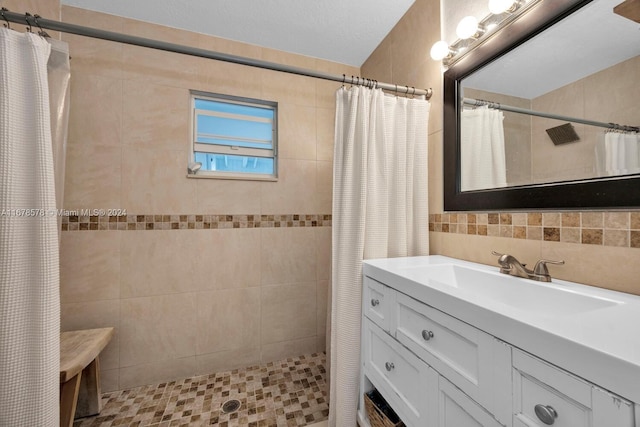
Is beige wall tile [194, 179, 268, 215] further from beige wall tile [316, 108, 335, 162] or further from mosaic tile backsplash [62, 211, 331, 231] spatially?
beige wall tile [316, 108, 335, 162]

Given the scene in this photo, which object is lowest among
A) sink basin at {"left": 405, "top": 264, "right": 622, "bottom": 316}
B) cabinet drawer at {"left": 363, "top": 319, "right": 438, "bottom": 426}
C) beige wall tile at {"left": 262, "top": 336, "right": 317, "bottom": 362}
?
beige wall tile at {"left": 262, "top": 336, "right": 317, "bottom": 362}

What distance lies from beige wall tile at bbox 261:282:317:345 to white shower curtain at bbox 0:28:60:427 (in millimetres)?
1114

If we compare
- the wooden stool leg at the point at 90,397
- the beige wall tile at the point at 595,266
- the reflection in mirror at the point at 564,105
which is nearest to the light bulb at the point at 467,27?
the reflection in mirror at the point at 564,105

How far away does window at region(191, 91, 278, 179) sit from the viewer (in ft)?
5.84

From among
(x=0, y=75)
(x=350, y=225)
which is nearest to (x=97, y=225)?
(x=0, y=75)

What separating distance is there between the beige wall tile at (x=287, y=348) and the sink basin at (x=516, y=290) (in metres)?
1.31

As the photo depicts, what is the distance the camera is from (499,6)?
0.96m

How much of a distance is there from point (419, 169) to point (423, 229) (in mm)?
332

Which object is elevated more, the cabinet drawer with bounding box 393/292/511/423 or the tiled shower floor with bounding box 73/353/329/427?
the cabinet drawer with bounding box 393/292/511/423

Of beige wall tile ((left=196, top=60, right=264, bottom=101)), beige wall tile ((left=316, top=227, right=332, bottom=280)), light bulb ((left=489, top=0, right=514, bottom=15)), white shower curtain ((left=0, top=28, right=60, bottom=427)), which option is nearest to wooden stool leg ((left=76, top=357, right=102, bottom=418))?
white shower curtain ((left=0, top=28, right=60, bottom=427))

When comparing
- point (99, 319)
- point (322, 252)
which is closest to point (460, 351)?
point (322, 252)

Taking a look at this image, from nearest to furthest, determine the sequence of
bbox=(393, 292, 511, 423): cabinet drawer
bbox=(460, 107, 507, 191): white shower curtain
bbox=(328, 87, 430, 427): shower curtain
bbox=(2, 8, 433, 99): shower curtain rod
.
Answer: bbox=(393, 292, 511, 423): cabinet drawer
bbox=(2, 8, 433, 99): shower curtain rod
bbox=(460, 107, 507, 191): white shower curtain
bbox=(328, 87, 430, 427): shower curtain

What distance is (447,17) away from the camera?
4.16 ft

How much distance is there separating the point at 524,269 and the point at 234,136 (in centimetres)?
188
